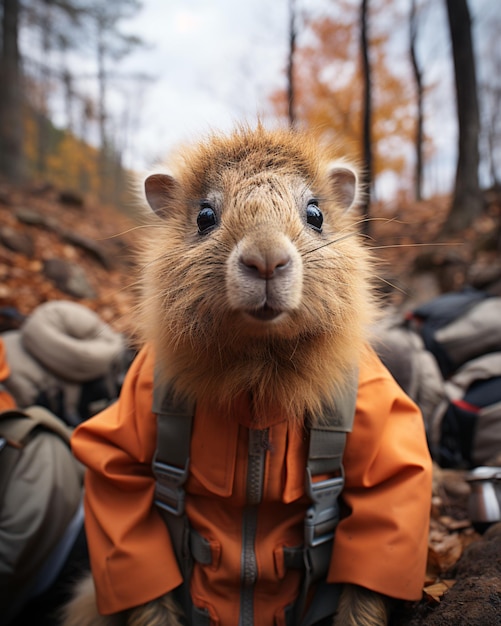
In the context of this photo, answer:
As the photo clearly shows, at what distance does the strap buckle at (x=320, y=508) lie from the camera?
5.82ft

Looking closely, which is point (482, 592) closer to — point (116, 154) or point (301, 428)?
point (301, 428)

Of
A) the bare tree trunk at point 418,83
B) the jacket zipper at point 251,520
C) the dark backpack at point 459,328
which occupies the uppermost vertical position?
the bare tree trunk at point 418,83

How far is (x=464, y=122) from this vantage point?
8445 mm

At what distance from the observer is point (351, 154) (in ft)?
Answer: 8.36

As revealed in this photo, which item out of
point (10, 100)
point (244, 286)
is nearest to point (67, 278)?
point (244, 286)

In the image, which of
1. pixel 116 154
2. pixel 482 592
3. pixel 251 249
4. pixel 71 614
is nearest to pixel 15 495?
pixel 71 614

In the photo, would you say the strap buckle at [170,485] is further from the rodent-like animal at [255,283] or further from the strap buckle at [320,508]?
the strap buckle at [320,508]

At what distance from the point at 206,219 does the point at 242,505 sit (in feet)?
4.02

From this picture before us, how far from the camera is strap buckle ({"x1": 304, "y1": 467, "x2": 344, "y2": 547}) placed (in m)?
1.78

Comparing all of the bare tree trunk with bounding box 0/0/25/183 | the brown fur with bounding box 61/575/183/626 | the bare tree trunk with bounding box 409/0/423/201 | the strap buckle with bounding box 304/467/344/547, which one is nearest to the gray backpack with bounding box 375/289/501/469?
the strap buckle with bounding box 304/467/344/547

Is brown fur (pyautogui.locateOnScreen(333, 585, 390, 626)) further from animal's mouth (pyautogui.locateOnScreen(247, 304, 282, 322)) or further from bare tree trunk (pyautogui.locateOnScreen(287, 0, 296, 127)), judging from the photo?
bare tree trunk (pyautogui.locateOnScreen(287, 0, 296, 127))

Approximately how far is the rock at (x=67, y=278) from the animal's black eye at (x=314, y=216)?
505 centimetres

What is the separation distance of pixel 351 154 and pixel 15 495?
2.65 meters

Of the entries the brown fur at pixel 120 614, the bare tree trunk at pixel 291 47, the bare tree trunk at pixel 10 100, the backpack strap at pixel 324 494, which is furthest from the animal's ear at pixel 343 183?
the bare tree trunk at pixel 291 47
